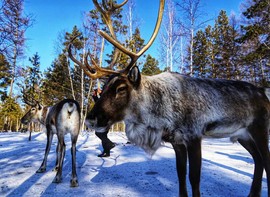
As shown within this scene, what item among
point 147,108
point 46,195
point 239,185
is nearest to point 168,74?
point 147,108

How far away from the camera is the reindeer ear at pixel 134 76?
305 cm

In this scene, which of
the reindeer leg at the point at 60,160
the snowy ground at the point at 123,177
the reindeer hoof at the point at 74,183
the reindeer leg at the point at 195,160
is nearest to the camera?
the reindeer leg at the point at 195,160

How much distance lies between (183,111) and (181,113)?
1.6 inches

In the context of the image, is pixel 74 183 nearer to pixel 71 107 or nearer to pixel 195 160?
pixel 71 107

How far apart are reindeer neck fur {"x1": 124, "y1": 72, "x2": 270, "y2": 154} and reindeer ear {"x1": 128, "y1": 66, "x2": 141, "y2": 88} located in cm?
10

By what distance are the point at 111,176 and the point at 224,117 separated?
2778 millimetres

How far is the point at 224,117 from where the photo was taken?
3131 millimetres

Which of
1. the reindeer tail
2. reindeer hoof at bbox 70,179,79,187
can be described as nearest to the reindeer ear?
reindeer hoof at bbox 70,179,79,187

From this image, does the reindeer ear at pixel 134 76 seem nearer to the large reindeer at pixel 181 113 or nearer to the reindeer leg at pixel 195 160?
the large reindeer at pixel 181 113

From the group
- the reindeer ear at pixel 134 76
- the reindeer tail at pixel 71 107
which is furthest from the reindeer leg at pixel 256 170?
the reindeer tail at pixel 71 107

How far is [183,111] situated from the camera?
117 inches

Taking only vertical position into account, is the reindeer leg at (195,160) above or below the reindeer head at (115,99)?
below

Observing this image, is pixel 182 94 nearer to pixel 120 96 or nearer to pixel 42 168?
pixel 120 96

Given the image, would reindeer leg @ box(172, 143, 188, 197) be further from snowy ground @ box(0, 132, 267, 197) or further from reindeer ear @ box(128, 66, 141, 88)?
reindeer ear @ box(128, 66, 141, 88)
